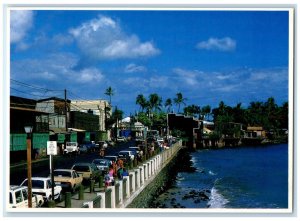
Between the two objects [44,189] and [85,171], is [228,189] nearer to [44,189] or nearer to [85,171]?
[85,171]

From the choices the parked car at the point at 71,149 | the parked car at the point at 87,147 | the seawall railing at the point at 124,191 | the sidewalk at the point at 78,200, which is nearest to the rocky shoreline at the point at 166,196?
the seawall railing at the point at 124,191

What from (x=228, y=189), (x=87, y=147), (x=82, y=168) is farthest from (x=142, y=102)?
(x=82, y=168)

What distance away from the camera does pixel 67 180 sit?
20438 mm

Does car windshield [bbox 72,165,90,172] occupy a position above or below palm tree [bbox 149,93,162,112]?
below

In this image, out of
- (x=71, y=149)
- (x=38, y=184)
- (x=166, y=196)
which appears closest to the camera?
(x=38, y=184)

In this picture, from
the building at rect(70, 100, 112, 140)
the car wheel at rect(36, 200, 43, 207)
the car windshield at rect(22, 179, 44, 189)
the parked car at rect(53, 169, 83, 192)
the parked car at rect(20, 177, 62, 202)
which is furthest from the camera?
the building at rect(70, 100, 112, 140)

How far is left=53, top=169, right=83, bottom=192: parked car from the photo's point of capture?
20.2 metres

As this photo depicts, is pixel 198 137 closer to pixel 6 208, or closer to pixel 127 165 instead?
pixel 127 165

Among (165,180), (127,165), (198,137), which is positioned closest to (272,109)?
(198,137)

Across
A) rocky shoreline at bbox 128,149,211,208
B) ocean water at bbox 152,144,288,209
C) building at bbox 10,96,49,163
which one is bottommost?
ocean water at bbox 152,144,288,209

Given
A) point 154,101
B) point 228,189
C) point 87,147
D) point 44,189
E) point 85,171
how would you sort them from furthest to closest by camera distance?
point 154,101
point 87,147
point 228,189
point 85,171
point 44,189

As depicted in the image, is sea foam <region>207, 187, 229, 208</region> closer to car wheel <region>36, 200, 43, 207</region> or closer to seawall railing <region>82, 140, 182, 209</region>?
seawall railing <region>82, 140, 182, 209</region>

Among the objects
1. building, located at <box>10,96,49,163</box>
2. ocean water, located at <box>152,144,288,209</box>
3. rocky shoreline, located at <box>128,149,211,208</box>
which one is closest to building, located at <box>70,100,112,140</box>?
ocean water, located at <box>152,144,288,209</box>
